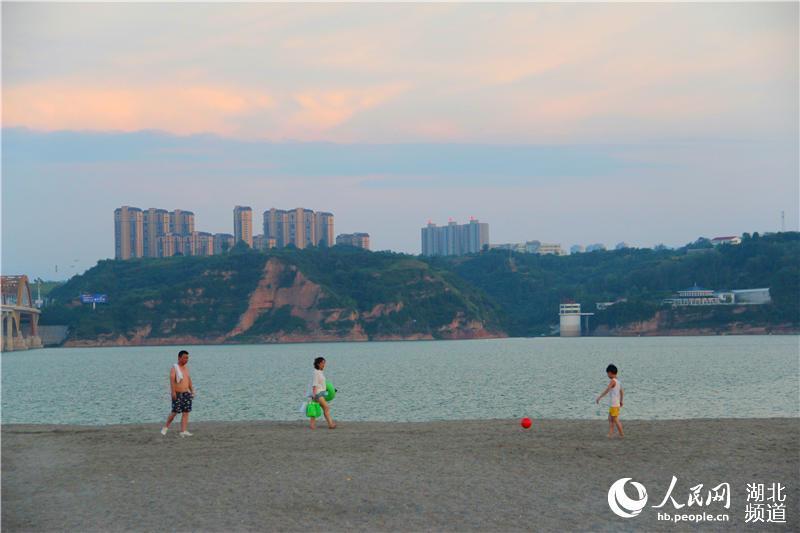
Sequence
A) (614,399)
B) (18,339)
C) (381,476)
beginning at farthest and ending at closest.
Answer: (18,339), (614,399), (381,476)

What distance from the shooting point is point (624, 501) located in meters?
14.3

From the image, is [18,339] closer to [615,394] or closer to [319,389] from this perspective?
[319,389]

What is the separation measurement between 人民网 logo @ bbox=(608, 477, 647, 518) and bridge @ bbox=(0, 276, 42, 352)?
157764 millimetres

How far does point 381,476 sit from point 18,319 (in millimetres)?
172280

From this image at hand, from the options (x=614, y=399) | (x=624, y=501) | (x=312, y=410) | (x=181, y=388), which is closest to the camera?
(x=624, y=501)

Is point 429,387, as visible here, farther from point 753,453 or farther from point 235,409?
point 753,453

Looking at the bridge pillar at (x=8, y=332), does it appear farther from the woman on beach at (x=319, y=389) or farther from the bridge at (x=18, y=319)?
the woman on beach at (x=319, y=389)

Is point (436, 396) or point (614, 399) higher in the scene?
point (614, 399)

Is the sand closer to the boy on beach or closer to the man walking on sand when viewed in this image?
the boy on beach

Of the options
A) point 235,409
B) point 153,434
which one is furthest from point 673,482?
→ point 235,409

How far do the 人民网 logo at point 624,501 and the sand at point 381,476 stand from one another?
6.1 inches

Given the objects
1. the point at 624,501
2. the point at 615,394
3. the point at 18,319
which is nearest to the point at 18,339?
the point at 18,319

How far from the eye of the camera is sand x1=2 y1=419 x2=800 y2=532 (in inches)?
530

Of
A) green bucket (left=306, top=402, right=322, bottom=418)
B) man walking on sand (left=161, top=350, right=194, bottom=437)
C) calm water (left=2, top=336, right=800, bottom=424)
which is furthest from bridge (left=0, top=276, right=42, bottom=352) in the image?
man walking on sand (left=161, top=350, right=194, bottom=437)
